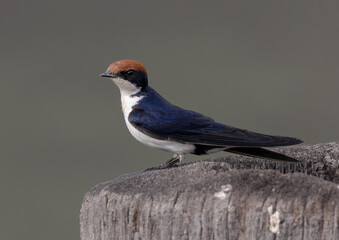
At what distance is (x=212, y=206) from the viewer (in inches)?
69.8

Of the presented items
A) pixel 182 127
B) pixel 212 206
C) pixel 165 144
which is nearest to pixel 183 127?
pixel 182 127

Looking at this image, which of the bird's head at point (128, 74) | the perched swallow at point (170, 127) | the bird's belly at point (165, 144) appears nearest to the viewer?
the perched swallow at point (170, 127)

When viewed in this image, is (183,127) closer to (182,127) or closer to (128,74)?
(182,127)

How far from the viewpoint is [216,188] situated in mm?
1812

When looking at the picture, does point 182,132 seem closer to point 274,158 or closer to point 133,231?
point 274,158

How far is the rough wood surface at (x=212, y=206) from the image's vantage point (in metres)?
1.68

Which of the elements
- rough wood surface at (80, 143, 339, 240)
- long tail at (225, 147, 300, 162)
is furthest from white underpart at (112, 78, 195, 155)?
rough wood surface at (80, 143, 339, 240)

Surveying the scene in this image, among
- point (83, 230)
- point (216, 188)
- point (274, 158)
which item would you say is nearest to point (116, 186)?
point (83, 230)

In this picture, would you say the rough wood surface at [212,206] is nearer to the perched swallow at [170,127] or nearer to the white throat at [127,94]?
the perched swallow at [170,127]

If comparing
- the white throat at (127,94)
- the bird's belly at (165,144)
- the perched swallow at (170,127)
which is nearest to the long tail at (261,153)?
the perched swallow at (170,127)

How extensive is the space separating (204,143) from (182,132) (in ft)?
0.38

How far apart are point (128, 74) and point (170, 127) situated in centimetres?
36

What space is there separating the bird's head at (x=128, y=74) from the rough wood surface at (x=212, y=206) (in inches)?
49.3

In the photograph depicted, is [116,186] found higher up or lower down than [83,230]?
higher up
